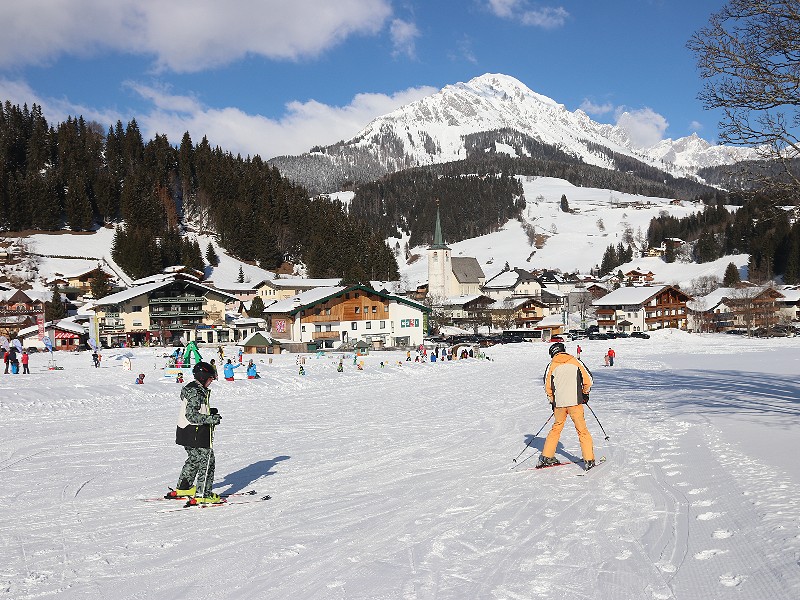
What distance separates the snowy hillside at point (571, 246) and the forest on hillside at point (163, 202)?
93.9 feet

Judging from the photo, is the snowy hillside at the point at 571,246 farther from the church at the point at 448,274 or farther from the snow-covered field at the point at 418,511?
the snow-covered field at the point at 418,511

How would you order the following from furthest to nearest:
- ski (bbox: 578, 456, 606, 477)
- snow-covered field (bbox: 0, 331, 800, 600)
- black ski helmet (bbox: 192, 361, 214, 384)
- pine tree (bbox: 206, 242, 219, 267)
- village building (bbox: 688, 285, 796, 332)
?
pine tree (bbox: 206, 242, 219, 267) → village building (bbox: 688, 285, 796, 332) → ski (bbox: 578, 456, 606, 477) → black ski helmet (bbox: 192, 361, 214, 384) → snow-covered field (bbox: 0, 331, 800, 600)

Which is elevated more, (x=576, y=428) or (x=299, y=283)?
(x=299, y=283)

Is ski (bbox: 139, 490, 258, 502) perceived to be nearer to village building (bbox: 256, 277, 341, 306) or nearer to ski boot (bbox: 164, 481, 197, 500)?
ski boot (bbox: 164, 481, 197, 500)

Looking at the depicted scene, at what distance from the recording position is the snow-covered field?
446 centimetres

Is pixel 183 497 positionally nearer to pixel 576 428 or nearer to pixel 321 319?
pixel 576 428

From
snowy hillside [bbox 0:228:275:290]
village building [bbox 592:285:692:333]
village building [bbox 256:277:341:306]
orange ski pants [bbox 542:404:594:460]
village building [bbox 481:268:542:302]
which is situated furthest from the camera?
village building [bbox 481:268:542:302]

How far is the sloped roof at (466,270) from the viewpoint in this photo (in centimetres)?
11688

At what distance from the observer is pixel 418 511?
21.0ft

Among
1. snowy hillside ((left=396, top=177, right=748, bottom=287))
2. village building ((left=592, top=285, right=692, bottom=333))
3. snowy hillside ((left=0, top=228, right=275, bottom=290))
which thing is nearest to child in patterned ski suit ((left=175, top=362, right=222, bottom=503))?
snowy hillside ((left=0, top=228, right=275, bottom=290))

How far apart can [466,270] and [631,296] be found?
4287cm

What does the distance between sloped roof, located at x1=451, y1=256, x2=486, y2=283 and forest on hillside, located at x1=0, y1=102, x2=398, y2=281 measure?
16455 mm

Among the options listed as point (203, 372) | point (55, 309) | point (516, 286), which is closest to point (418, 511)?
point (203, 372)

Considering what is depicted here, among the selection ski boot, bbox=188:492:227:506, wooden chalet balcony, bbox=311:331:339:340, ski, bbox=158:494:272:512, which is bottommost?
ski, bbox=158:494:272:512
